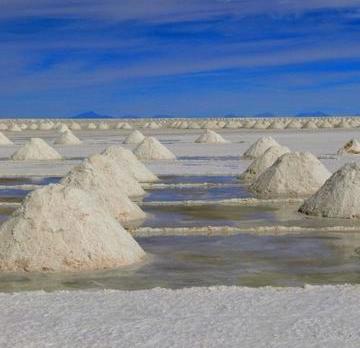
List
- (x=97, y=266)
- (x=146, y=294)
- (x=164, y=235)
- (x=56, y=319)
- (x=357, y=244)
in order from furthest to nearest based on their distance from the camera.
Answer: (x=164, y=235) → (x=357, y=244) → (x=97, y=266) → (x=146, y=294) → (x=56, y=319)

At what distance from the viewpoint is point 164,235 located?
11.2 meters

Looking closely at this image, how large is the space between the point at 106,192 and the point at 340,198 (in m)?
3.67

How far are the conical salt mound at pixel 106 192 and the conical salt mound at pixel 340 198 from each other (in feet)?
9.05

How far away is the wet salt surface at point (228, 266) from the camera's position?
8.22 m

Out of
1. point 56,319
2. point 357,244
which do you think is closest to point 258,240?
point 357,244

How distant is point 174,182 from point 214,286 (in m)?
11.3

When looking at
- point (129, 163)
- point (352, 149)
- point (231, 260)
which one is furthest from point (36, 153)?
point (231, 260)

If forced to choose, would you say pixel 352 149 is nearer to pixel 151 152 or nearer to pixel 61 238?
pixel 151 152

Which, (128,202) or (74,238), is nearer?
(74,238)

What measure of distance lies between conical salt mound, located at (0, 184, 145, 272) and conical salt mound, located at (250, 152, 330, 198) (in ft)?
23.1

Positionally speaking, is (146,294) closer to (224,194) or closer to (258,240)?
(258,240)

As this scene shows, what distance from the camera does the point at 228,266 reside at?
898cm

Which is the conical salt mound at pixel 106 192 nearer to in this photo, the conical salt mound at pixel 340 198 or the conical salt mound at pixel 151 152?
the conical salt mound at pixel 340 198

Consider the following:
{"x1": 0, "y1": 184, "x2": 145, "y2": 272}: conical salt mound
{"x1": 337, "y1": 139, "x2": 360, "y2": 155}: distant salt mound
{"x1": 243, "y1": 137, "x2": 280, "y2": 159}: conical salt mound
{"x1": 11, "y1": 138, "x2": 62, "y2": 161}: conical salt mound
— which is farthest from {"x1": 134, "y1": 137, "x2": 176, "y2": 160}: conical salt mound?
{"x1": 0, "y1": 184, "x2": 145, "y2": 272}: conical salt mound
